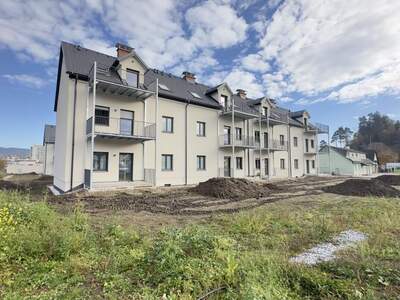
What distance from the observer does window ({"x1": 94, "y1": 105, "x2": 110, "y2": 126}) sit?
15.1m

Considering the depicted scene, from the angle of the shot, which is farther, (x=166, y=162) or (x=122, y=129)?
(x=166, y=162)

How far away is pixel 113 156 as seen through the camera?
15820mm

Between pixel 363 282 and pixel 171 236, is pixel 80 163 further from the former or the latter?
pixel 363 282

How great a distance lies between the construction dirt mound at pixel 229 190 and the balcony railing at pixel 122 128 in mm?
5067

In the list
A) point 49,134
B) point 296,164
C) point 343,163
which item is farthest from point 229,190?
point 343,163

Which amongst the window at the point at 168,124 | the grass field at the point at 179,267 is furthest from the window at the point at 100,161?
the grass field at the point at 179,267

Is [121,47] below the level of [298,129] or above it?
above

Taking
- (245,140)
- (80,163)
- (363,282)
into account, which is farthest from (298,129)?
(363,282)

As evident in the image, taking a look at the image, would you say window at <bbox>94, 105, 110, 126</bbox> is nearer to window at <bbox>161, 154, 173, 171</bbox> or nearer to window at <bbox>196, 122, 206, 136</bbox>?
window at <bbox>161, 154, 173, 171</bbox>

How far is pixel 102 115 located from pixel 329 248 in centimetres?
1463

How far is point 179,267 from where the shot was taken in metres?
3.55

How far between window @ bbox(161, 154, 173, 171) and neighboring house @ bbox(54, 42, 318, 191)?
0.25ft

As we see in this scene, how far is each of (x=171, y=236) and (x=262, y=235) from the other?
239cm

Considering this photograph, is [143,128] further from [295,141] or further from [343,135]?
[343,135]
